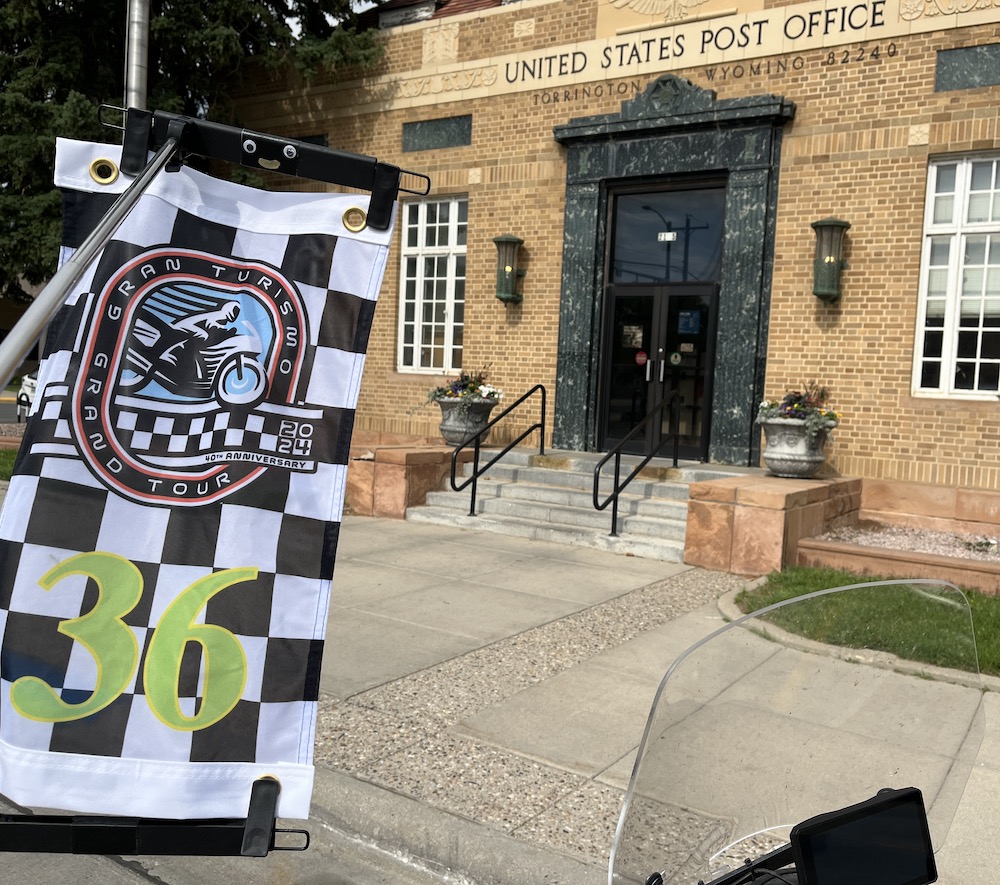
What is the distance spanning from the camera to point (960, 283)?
9.71m

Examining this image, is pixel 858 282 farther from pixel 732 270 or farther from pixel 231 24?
pixel 231 24

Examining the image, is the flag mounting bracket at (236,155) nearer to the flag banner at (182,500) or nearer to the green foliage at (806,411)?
the flag banner at (182,500)

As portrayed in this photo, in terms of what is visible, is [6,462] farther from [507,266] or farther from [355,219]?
[355,219]

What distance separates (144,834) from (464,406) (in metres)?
9.40

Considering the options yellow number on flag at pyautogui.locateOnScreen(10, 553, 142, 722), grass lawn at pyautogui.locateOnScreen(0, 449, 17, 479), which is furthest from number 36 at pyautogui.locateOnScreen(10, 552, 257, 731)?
grass lawn at pyautogui.locateOnScreen(0, 449, 17, 479)

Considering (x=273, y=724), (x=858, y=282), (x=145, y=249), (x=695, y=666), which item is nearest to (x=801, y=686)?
(x=695, y=666)

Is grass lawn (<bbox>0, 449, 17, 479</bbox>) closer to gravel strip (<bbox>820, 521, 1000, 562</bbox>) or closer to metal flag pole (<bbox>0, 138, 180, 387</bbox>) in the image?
gravel strip (<bbox>820, 521, 1000, 562</bbox>)

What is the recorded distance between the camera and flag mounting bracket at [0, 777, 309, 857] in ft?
6.06

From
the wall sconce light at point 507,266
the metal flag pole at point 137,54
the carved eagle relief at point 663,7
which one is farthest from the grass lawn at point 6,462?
the carved eagle relief at point 663,7

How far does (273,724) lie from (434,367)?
11522 mm

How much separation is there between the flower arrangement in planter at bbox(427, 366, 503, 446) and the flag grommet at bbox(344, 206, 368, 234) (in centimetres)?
892

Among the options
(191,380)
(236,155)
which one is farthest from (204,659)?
(236,155)

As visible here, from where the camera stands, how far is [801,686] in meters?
1.75

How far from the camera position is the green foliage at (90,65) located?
42.4 ft
